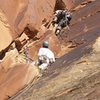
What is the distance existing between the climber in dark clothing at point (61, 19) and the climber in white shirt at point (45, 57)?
9.45 feet

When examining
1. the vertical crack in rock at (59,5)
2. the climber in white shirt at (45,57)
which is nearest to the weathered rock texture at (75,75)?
the climber in white shirt at (45,57)

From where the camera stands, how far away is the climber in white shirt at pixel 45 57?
16.3 meters

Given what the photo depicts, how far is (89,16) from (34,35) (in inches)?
104

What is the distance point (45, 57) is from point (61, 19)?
4.56 metres

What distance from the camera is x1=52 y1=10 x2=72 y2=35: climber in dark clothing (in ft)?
66.4

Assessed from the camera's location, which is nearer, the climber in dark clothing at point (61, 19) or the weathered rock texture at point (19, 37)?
the weathered rock texture at point (19, 37)

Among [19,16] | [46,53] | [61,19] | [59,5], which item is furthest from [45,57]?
[59,5]

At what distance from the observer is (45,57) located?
1662cm

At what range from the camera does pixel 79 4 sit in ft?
72.7

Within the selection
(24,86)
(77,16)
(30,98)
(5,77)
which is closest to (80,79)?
(30,98)

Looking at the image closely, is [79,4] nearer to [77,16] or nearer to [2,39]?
[77,16]

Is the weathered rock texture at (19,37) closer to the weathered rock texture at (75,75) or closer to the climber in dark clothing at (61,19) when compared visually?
the climber in dark clothing at (61,19)

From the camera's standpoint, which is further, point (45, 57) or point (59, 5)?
point (59, 5)

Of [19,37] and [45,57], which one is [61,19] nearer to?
[19,37]
